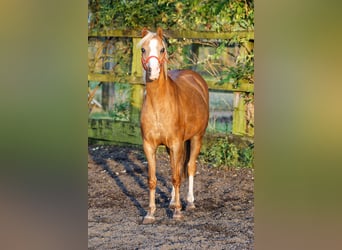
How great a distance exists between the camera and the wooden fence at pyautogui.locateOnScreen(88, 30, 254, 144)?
175 inches

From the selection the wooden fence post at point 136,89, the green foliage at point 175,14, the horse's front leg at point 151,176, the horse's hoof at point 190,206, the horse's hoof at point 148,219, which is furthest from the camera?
the wooden fence post at point 136,89

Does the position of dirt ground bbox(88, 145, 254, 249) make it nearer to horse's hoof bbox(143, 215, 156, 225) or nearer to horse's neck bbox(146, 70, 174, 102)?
horse's hoof bbox(143, 215, 156, 225)

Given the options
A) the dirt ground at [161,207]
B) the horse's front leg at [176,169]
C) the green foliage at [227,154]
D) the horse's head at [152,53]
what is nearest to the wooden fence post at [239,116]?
the green foliage at [227,154]

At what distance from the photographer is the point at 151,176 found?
121 inches

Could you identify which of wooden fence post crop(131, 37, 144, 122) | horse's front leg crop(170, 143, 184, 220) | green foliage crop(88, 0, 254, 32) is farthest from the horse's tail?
wooden fence post crop(131, 37, 144, 122)

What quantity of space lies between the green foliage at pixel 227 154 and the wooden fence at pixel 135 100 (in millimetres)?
120

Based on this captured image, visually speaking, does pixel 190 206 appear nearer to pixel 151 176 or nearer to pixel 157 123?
pixel 151 176

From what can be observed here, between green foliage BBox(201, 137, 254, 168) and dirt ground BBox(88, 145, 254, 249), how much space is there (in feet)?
0.24

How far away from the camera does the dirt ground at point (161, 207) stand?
2920mm

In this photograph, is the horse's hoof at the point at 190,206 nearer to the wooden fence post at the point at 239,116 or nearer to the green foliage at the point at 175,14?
the wooden fence post at the point at 239,116
